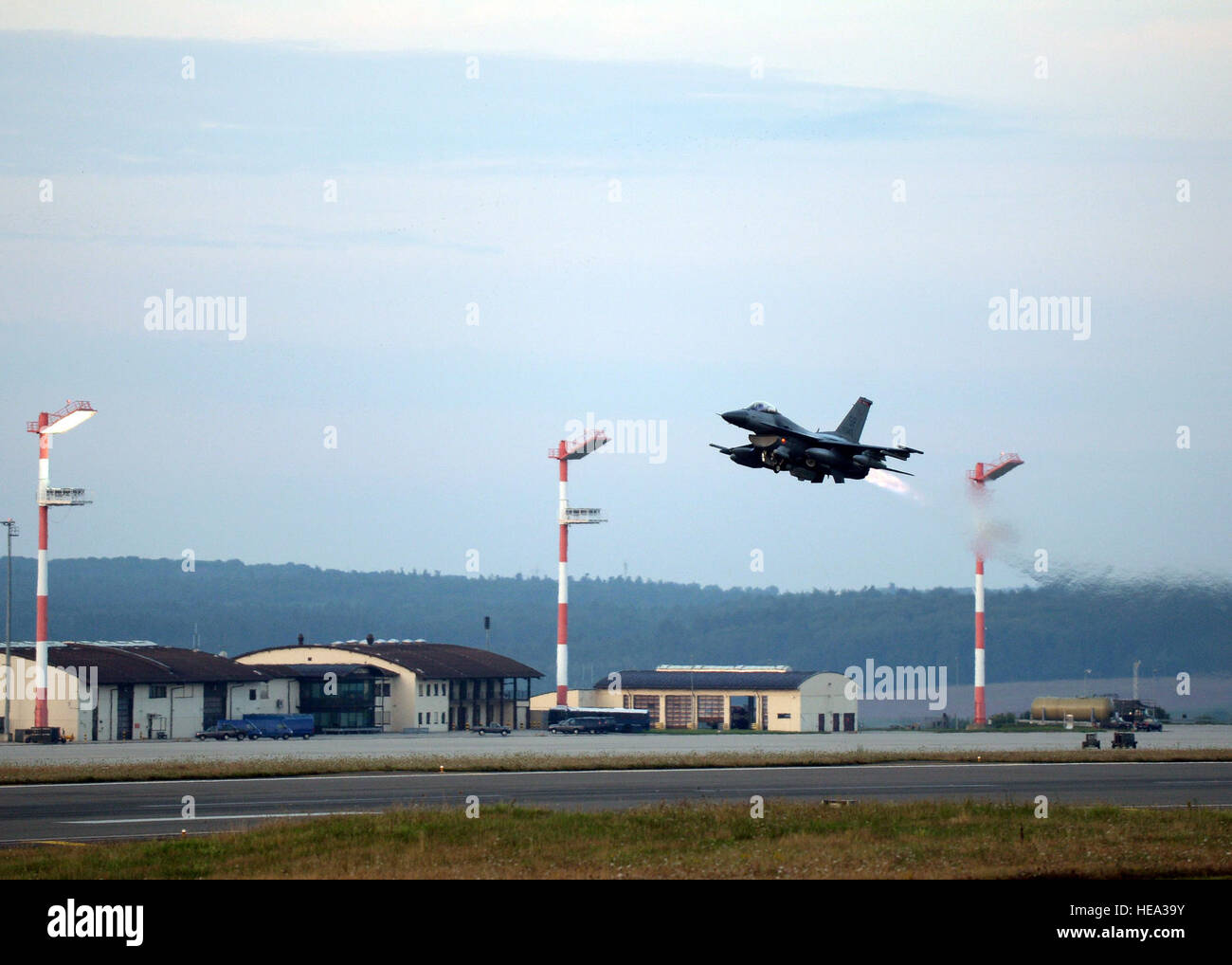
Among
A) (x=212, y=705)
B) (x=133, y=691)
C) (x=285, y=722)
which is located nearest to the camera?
(x=133, y=691)

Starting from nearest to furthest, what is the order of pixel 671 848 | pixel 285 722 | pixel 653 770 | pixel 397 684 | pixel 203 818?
pixel 671 848, pixel 203 818, pixel 653 770, pixel 285 722, pixel 397 684

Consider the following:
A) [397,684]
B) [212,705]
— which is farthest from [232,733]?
[397,684]

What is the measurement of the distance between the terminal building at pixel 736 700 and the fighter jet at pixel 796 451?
83363 mm

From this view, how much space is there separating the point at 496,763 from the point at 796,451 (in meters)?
26.3

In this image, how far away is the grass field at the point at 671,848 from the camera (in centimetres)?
2812

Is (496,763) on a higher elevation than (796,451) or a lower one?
lower

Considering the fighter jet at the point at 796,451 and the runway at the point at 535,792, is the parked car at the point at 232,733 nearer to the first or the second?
the runway at the point at 535,792

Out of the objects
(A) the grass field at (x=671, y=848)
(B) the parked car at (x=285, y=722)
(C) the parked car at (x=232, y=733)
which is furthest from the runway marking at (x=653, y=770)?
(B) the parked car at (x=285, y=722)

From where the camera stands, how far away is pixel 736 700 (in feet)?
429

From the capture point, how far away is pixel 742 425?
45031mm

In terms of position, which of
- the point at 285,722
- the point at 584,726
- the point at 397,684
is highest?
the point at 397,684

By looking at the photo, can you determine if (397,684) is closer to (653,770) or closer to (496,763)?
(496,763)
